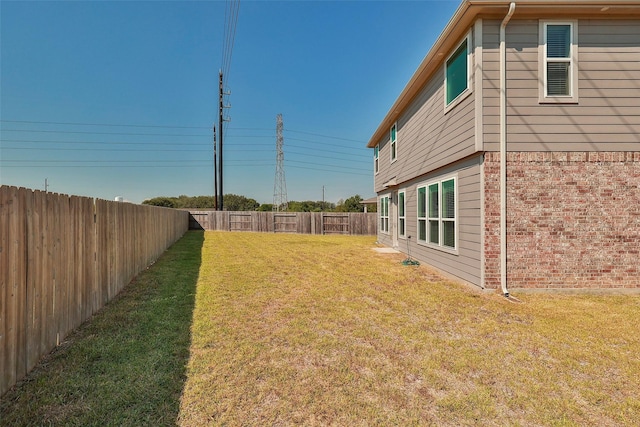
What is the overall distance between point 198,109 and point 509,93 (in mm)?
27228

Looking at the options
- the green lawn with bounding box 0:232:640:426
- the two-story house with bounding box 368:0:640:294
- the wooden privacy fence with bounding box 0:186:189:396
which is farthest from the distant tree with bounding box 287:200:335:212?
the green lawn with bounding box 0:232:640:426

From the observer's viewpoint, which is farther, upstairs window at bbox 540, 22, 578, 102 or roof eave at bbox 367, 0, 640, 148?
upstairs window at bbox 540, 22, 578, 102

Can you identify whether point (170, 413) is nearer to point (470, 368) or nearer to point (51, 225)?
point (51, 225)

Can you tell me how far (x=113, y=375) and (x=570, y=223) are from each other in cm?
698

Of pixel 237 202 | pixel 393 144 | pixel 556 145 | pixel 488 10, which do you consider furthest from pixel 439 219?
pixel 237 202

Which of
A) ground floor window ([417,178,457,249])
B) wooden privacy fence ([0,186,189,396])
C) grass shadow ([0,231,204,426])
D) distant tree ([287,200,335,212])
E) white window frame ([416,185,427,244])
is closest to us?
grass shadow ([0,231,204,426])

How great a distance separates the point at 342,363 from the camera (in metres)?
2.75

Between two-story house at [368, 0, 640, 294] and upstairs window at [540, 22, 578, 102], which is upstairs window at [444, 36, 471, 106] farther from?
upstairs window at [540, 22, 578, 102]

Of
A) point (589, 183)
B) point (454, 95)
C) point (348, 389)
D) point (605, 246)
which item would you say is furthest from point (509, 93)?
point (348, 389)

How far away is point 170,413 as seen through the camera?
2.02m

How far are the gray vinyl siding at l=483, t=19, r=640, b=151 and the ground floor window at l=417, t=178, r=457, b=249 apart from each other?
1548 millimetres

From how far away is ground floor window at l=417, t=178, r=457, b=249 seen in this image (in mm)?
6330

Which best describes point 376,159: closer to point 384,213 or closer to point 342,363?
point 384,213

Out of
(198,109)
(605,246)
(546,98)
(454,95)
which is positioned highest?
(198,109)
